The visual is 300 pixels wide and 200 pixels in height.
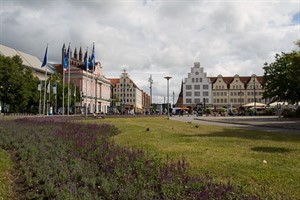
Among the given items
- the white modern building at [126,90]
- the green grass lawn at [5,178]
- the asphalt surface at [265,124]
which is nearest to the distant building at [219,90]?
the white modern building at [126,90]

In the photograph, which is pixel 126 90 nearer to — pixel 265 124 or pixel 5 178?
pixel 265 124

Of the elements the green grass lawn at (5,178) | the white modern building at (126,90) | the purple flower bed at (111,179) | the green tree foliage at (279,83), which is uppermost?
the white modern building at (126,90)

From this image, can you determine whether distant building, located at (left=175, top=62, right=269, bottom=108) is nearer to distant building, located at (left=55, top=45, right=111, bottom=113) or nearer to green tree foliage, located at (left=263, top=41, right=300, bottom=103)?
distant building, located at (left=55, top=45, right=111, bottom=113)

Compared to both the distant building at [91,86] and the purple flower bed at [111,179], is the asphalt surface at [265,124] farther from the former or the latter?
the distant building at [91,86]

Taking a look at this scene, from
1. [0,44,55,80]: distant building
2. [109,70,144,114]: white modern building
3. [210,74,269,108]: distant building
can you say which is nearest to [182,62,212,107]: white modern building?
[210,74,269,108]: distant building

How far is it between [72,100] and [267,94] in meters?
57.1

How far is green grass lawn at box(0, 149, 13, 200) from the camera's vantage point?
23.4ft

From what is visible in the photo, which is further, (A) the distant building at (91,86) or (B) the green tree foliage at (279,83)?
(A) the distant building at (91,86)

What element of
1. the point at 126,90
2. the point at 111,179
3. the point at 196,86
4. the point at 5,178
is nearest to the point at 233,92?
the point at 196,86

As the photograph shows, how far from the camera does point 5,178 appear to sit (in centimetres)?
863

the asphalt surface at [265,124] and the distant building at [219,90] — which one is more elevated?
the distant building at [219,90]

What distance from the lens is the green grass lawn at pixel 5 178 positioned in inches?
281

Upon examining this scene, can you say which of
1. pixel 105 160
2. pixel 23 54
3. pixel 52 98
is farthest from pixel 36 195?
pixel 23 54

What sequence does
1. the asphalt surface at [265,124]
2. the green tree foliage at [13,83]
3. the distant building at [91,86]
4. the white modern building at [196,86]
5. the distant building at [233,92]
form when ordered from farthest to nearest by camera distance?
the distant building at [233,92], the white modern building at [196,86], the distant building at [91,86], the green tree foliage at [13,83], the asphalt surface at [265,124]
